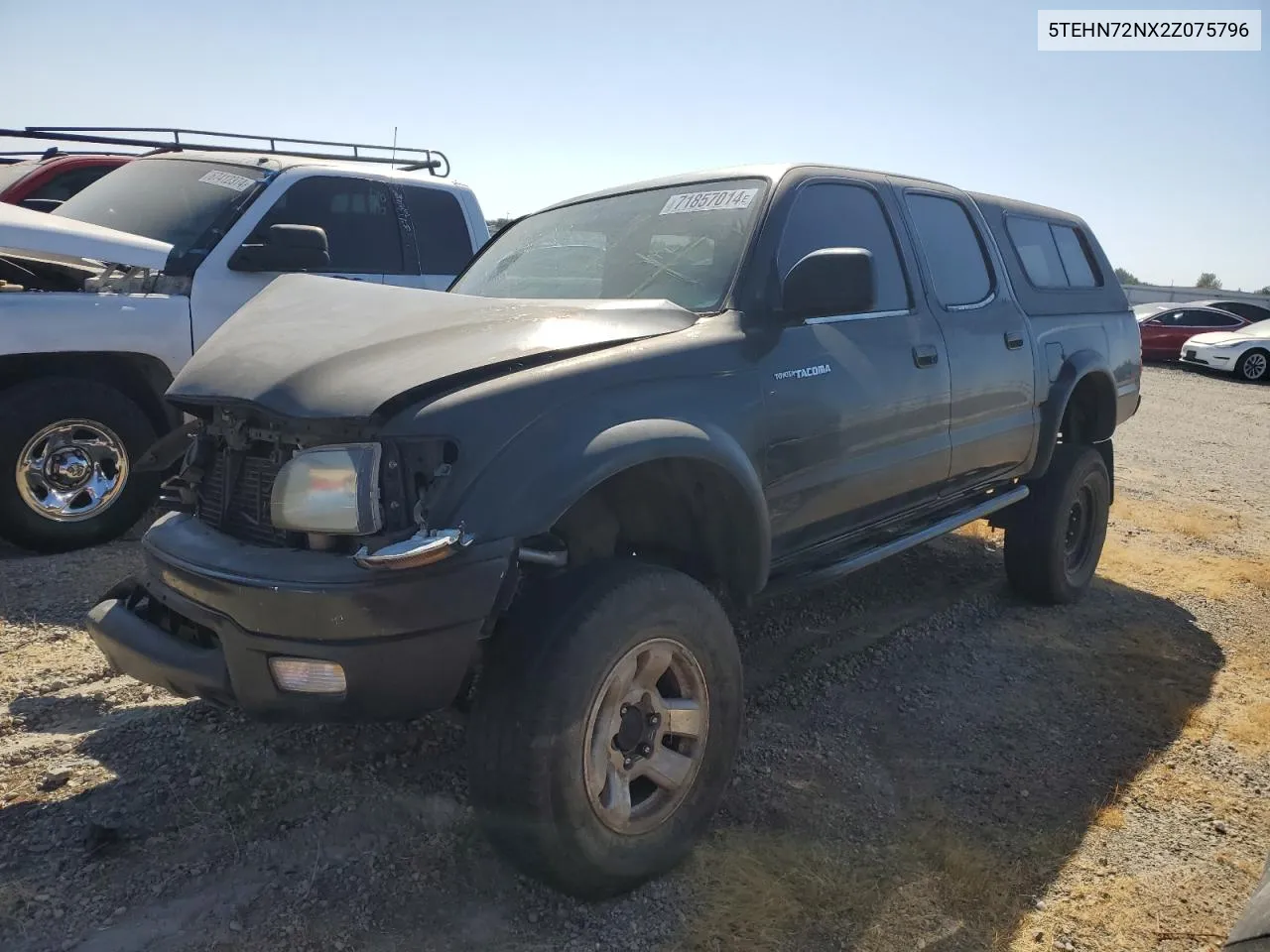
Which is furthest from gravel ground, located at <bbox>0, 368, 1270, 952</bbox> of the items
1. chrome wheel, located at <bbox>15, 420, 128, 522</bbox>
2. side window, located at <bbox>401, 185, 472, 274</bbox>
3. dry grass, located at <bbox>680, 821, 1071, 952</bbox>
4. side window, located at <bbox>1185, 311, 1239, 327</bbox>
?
side window, located at <bbox>1185, 311, 1239, 327</bbox>

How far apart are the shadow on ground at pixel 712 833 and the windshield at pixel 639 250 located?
1553 millimetres

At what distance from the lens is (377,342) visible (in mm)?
2549

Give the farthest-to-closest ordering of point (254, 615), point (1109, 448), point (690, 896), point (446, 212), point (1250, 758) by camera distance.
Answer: point (446, 212) → point (1109, 448) → point (1250, 758) → point (690, 896) → point (254, 615)

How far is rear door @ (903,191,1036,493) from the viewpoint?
4031 mm

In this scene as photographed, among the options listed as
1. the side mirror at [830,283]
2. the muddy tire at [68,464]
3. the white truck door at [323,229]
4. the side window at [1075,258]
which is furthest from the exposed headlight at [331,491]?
the side window at [1075,258]

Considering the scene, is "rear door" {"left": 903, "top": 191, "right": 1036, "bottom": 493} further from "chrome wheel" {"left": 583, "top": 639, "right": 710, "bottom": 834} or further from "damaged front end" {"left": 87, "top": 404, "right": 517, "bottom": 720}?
"damaged front end" {"left": 87, "top": 404, "right": 517, "bottom": 720}

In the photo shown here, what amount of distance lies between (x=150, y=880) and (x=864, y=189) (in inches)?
132

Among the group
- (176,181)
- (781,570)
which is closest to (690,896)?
(781,570)

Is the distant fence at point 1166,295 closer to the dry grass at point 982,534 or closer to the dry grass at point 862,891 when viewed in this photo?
the dry grass at point 982,534

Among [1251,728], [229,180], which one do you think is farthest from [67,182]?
[1251,728]

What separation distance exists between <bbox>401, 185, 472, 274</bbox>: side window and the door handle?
130 inches

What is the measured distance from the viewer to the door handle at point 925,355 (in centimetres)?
373

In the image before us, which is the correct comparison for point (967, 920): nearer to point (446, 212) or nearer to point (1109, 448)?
point (1109, 448)

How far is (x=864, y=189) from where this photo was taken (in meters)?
3.82
